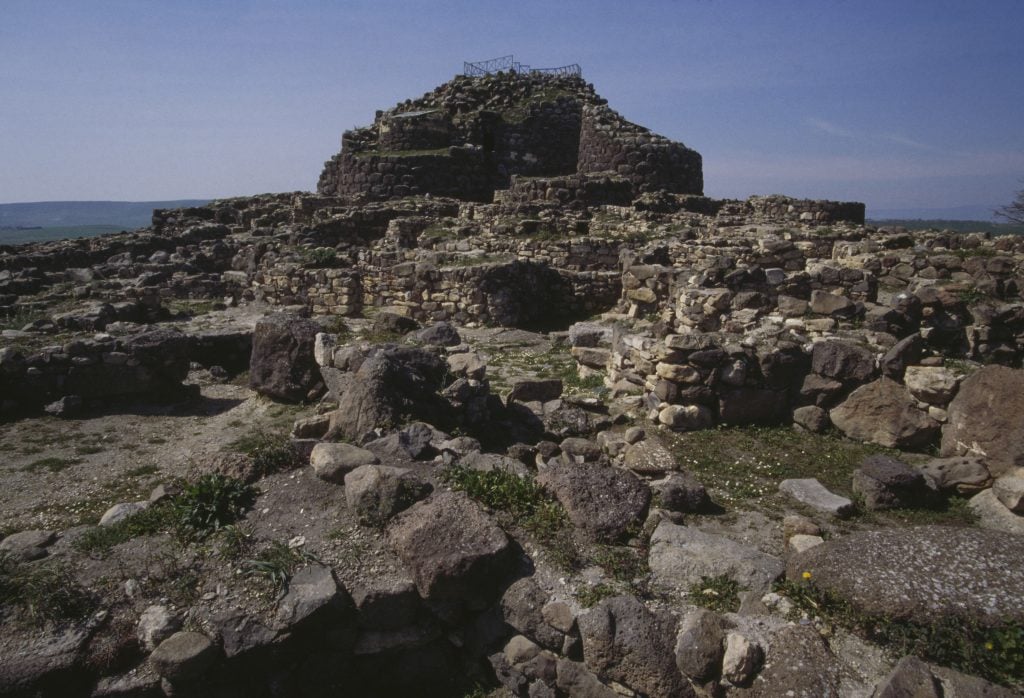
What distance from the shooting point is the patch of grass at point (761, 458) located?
6.52 m

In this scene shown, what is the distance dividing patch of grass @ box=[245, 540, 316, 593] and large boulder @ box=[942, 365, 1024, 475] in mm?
6490

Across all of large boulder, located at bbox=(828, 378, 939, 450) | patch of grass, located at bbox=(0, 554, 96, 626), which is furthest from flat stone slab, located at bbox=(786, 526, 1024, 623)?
patch of grass, located at bbox=(0, 554, 96, 626)

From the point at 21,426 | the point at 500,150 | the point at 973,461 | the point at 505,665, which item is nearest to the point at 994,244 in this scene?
the point at 973,461

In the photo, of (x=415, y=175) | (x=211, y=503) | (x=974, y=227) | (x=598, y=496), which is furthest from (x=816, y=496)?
(x=974, y=227)

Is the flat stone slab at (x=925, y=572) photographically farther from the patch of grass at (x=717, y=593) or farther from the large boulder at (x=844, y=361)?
the large boulder at (x=844, y=361)

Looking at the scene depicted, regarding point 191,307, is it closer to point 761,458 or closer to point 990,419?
point 761,458

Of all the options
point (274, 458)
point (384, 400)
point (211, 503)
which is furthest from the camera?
point (384, 400)

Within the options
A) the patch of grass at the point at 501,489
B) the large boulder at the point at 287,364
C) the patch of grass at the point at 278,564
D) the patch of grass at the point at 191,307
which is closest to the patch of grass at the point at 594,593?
the patch of grass at the point at 501,489

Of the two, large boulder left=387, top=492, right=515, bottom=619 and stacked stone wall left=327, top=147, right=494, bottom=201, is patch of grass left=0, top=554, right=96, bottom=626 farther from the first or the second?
stacked stone wall left=327, top=147, right=494, bottom=201

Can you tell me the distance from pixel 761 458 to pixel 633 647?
3577 millimetres

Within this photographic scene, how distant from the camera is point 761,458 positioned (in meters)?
7.07

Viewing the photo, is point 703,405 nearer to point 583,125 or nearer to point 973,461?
point 973,461

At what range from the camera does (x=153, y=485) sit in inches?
278

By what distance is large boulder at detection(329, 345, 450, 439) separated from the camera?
22.2 feet
